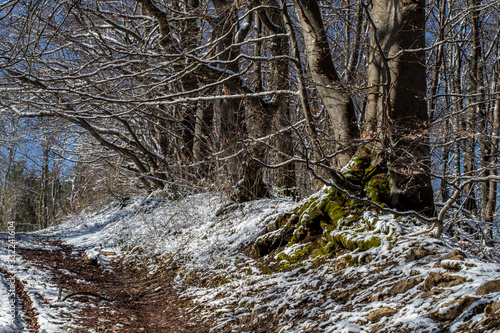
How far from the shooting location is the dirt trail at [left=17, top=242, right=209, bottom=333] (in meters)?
4.25

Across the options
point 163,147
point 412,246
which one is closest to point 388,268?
point 412,246

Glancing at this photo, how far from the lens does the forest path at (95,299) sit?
4.05 meters

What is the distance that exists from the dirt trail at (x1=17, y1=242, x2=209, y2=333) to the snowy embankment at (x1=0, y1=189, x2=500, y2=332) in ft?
0.69

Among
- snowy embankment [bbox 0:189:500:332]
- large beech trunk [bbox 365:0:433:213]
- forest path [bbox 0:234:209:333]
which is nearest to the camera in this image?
snowy embankment [bbox 0:189:500:332]

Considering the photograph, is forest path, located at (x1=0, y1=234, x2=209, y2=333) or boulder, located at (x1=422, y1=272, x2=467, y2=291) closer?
boulder, located at (x1=422, y1=272, x2=467, y2=291)

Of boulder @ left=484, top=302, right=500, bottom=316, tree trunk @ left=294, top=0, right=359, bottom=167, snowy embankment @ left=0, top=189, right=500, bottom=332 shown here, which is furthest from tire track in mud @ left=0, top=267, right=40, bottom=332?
tree trunk @ left=294, top=0, right=359, bottom=167

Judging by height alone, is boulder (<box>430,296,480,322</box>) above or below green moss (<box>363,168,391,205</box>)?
below

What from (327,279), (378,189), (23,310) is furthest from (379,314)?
(23,310)

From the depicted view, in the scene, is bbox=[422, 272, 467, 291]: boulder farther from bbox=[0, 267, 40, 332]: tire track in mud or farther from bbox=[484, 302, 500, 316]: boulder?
bbox=[0, 267, 40, 332]: tire track in mud

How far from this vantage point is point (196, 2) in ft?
30.9

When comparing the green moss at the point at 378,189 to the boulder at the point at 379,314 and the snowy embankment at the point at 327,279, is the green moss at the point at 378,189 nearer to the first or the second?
the snowy embankment at the point at 327,279

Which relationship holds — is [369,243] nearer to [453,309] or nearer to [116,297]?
[453,309]

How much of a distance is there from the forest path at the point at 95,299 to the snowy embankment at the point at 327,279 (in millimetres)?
107

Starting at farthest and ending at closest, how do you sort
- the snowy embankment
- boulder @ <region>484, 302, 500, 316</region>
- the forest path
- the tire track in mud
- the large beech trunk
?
the large beech trunk, the forest path, the tire track in mud, the snowy embankment, boulder @ <region>484, 302, 500, 316</region>
